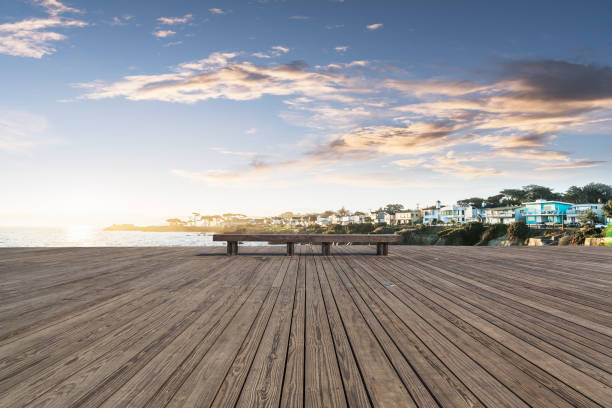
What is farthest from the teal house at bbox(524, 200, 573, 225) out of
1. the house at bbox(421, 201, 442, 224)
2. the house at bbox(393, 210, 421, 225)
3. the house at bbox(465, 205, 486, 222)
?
the house at bbox(393, 210, 421, 225)

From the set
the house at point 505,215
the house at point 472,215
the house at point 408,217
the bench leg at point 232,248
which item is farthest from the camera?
the house at point 408,217

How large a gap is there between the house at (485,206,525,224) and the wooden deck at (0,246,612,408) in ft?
238

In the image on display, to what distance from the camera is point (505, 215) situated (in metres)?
66.2

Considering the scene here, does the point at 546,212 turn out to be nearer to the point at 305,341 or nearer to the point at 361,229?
the point at 361,229

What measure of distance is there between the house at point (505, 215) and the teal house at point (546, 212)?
128cm

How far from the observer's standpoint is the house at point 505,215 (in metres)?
64.5

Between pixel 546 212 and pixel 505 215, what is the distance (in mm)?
7330

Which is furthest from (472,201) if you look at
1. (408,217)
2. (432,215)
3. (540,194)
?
(408,217)

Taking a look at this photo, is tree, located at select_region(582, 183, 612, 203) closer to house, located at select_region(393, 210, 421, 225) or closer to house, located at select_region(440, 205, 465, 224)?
house, located at select_region(440, 205, 465, 224)

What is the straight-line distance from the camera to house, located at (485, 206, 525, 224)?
6450cm

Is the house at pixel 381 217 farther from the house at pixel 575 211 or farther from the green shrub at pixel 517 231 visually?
the green shrub at pixel 517 231

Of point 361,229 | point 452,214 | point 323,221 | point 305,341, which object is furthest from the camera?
point 323,221

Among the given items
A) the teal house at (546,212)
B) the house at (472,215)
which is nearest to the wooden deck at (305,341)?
the teal house at (546,212)

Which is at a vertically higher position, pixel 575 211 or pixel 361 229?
pixel 575 211
